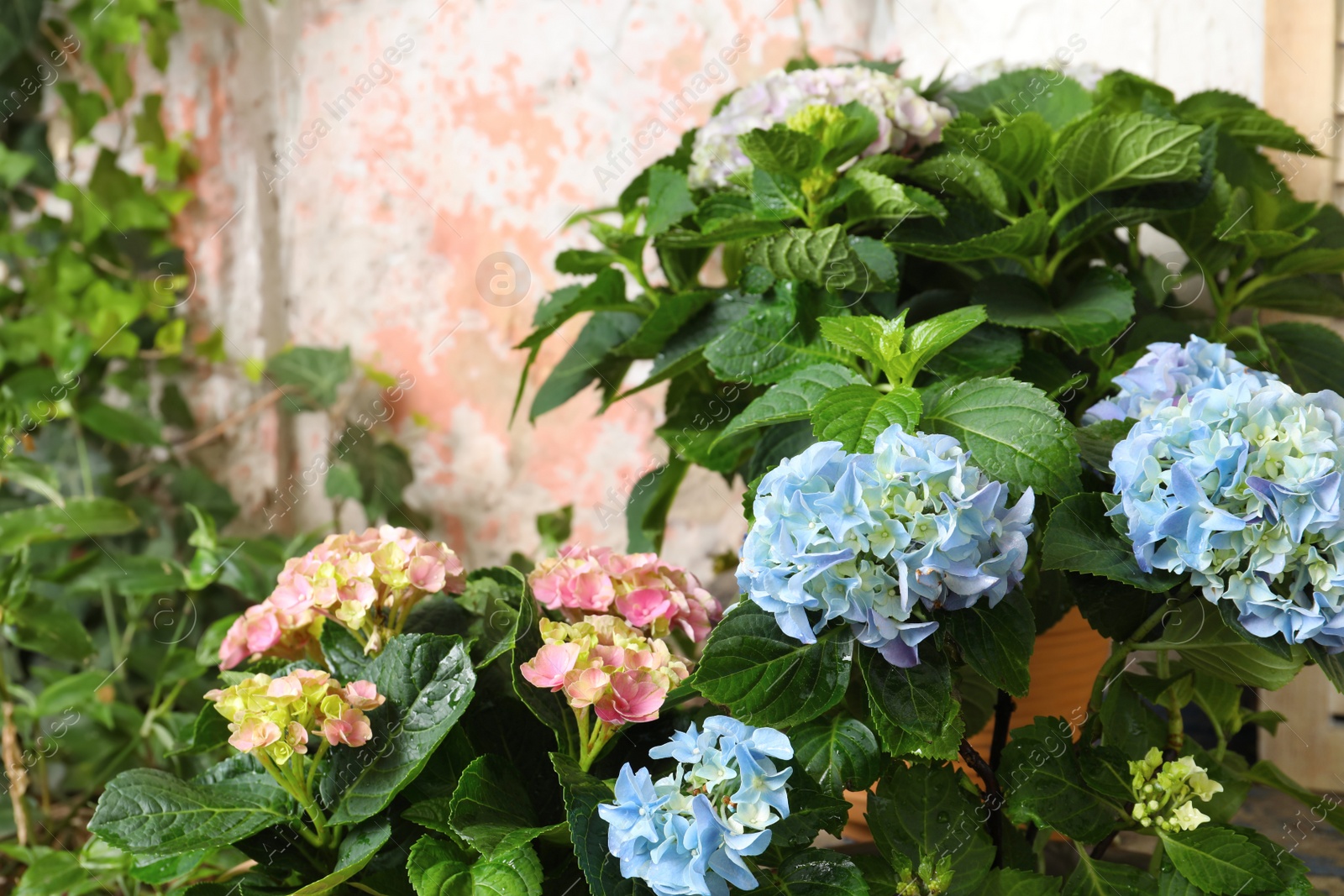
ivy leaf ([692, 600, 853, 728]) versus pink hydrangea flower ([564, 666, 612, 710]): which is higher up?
pink hydrangea flower ([564, 666, 612, 710])

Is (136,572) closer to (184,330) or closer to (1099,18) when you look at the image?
(184,330)

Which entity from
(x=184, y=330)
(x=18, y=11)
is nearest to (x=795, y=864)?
(x=184, y=330)

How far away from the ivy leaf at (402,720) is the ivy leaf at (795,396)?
23 cm

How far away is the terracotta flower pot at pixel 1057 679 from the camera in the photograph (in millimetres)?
837

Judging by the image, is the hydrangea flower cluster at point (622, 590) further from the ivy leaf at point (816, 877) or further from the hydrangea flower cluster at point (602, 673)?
the ivy leaf at point (816, 877)

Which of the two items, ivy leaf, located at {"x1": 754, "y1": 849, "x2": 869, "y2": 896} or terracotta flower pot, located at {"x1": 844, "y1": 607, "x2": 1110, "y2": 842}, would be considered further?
terracotta flower pot, located at {"x1": 844, "y1": 607, "x2": 1110, "y2": 842}

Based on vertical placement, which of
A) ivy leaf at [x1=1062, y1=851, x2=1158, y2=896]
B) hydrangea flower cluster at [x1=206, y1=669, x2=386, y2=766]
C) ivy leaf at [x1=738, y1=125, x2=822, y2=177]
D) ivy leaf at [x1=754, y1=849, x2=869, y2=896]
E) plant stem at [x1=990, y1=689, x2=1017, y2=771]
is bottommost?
ivy leaf at [x1=1062, y1=851, x2=1158, y2=896]

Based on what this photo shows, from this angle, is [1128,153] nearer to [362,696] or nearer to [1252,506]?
[1252,506]

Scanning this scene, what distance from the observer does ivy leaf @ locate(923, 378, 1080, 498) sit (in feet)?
1.78

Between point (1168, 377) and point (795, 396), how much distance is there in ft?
0.80

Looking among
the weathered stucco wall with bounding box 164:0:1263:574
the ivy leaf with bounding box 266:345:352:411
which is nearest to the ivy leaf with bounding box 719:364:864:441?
the weathered stucco wall with bounding box 164:0:1263:574

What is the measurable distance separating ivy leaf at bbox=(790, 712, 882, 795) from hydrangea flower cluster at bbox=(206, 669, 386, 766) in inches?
10.4

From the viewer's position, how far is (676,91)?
1.27m

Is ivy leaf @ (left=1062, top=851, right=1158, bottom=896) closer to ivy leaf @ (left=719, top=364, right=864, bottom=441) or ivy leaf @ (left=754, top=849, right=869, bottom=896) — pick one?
ivy leaf @ (left=754, top=849, right=869, bottom=896)
